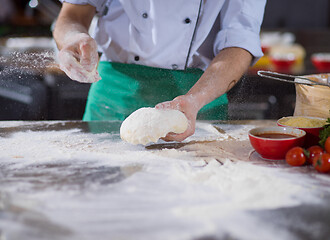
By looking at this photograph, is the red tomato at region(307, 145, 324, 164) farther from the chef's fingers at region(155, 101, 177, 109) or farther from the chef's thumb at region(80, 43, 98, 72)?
the chef's thumb at region(80, 43, 98, 72)

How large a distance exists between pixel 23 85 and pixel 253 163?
1314mm

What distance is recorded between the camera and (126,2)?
6.21ft

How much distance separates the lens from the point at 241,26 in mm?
1879

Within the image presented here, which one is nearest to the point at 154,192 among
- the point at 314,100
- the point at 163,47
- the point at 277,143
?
the point at 277,143

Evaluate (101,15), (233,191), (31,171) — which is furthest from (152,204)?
(101,15)

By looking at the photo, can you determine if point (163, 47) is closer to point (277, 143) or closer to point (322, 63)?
point (277, 143)

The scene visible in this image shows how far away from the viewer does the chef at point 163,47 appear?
1.86 meters

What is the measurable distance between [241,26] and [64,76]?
0.94 m

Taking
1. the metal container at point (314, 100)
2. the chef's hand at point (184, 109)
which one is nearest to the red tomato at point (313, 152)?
the metal container at point (314, 100)

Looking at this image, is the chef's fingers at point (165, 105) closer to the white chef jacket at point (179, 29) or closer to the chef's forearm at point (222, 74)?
the chef's forearm at point (222, 74)

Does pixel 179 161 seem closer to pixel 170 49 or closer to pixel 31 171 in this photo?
pixel 31 171

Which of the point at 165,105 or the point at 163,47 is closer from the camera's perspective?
the point at 165,105

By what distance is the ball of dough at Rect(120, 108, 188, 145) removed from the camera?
145 cm

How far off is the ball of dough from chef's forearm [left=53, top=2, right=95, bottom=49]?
0.66m
